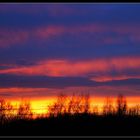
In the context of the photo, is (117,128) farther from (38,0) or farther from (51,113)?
(38,0)

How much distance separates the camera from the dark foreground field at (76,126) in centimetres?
1364

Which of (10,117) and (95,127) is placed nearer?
(95,127)

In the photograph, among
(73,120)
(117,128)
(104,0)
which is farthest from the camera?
(73,120)

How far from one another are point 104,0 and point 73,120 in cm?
413

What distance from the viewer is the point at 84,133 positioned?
13.6 m

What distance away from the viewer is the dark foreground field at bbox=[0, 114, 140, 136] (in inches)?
537

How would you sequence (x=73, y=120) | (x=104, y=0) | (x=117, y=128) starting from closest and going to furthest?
(x=104, y=0) → (x=117, y=128) → (x=73, y=120)

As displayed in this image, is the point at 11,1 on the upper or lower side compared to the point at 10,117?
upper

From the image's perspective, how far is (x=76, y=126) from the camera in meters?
14.2

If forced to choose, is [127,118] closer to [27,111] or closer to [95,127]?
[95,127]

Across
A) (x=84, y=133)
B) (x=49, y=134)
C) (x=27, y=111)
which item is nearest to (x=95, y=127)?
(x=84, y=133)

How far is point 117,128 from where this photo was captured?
13797 mm

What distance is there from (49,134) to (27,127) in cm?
96

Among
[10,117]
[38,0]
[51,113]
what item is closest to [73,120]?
[51,113]
